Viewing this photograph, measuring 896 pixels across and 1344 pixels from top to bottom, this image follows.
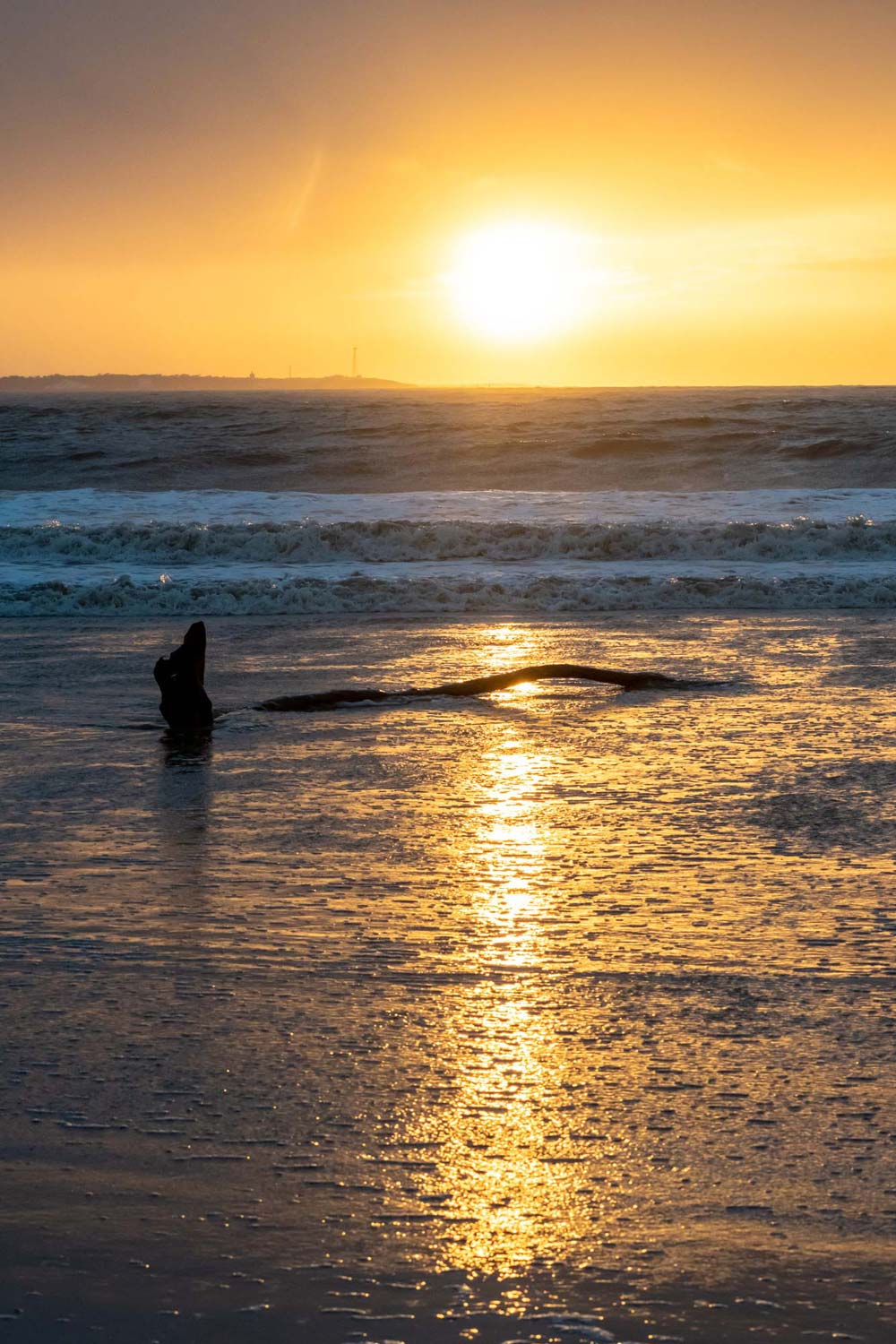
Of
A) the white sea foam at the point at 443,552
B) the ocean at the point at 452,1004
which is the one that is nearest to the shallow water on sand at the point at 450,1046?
the ocean at the point at 452,1004

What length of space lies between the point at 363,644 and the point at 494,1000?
744cm

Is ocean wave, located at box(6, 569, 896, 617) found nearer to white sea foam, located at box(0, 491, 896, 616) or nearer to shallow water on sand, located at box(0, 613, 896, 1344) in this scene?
white sea foam, located at box(0, 491, 896, 616)

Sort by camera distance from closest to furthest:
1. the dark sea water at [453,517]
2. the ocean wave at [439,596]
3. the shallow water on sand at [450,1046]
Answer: the shallow water on sand at [450,1046], the ocean wave at [439,596], the dark sea water at [453,517]

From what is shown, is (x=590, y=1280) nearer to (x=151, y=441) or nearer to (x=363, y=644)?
(x=363, y=644)

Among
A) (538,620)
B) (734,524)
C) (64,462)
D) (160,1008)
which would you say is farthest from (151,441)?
(160,1008)

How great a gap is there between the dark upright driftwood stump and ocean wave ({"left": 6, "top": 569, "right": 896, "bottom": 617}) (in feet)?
20.3

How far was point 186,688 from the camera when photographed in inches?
283

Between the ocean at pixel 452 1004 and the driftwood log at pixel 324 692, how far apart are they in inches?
4.9

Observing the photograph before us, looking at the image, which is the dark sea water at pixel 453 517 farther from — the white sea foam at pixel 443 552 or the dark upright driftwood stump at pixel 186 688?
the dark upright driftwood stump at pixel 186 688

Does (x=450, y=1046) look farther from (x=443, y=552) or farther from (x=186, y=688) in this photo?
(x=443, y=552)

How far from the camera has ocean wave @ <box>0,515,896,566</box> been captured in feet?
58.3

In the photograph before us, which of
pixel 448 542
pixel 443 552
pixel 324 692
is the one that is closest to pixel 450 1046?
pixel 324 692

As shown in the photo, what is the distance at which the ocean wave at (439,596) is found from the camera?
1364 centimetres

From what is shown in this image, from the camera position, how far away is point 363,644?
10.7 m
